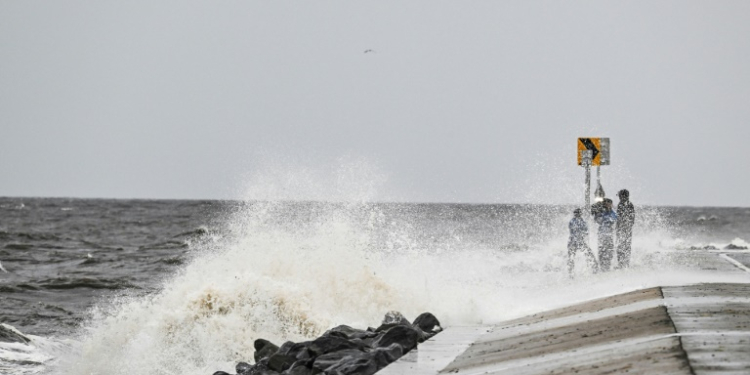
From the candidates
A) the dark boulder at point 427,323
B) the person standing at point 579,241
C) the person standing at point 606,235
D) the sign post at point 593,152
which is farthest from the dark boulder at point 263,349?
the sign post at point 593,152

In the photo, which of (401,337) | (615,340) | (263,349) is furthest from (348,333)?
(615,340)

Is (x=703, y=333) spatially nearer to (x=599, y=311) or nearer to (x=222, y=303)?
(x=599, y=311)

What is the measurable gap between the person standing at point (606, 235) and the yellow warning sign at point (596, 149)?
3.59 feet

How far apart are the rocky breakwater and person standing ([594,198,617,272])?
24.6 feet

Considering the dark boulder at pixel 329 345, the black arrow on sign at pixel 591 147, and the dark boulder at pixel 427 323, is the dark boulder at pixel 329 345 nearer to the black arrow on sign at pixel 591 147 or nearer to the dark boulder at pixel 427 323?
the dark boulder at pixel 427 323

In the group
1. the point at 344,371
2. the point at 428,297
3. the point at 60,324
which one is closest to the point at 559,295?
the point at 428,297

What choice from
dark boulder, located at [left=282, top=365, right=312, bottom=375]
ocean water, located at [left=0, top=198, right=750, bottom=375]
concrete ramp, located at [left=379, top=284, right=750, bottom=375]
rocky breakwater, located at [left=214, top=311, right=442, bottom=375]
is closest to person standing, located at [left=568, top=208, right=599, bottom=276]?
ocean water, located at [left=0, top=198, right=750, bottom=375]

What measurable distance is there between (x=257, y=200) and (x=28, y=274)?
11.1 metres

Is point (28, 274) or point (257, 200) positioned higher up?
point (257, 200)

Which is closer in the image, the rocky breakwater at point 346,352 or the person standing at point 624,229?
the rocky breakwater at point 346,352

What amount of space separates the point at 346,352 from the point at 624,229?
400 inches

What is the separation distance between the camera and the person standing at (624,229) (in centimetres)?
1942

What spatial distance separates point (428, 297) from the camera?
15758mm

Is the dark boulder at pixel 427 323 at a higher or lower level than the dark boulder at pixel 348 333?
higher
